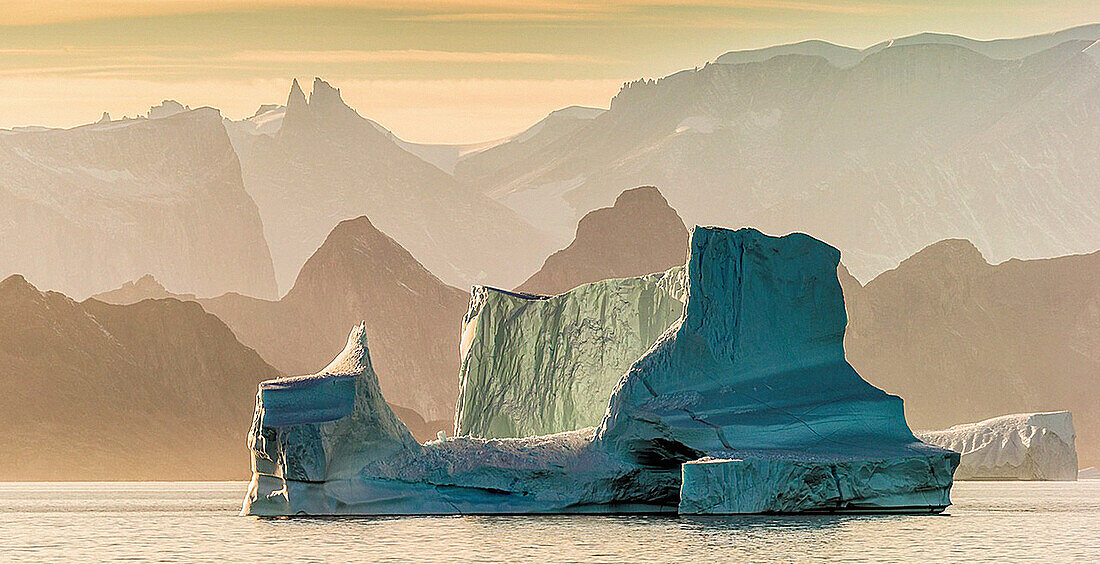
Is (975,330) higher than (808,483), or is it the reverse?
(975,330)

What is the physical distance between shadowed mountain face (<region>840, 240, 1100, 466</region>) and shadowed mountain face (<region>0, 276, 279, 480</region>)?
64.8 m

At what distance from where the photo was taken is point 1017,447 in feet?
333

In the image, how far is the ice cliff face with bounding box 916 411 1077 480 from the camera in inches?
3984

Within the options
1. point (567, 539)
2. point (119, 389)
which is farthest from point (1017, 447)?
point (119, 389)

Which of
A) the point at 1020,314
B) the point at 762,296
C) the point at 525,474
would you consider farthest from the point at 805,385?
the point at 1020,314

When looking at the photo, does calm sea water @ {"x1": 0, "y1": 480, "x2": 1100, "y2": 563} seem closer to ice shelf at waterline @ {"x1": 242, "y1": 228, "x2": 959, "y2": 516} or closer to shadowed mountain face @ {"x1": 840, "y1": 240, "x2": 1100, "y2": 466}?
ice shelf at waterline @ {"x1": 242, "y1": 228, "x2": 959, "y2": 516}

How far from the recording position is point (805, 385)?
49906mm

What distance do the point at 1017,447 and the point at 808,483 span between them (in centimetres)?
5715

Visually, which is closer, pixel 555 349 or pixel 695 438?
pixel 695 438

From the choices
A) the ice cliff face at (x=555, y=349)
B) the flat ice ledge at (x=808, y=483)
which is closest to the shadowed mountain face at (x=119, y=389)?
the ice cliff face at (x=555, y=349)

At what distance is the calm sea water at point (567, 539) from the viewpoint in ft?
128

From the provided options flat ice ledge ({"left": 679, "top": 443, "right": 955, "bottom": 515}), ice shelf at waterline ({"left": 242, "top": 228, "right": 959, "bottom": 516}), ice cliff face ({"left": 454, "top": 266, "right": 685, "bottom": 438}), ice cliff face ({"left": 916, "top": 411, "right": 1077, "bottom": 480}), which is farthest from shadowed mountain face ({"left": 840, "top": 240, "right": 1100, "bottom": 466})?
flat ice ledge ({"left": 679, "top": 443, "right": 955, "bottom": 515})

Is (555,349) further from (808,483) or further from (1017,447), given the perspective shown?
(1017,447)

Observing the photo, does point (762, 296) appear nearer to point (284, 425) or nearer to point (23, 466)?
point (284, 425)
